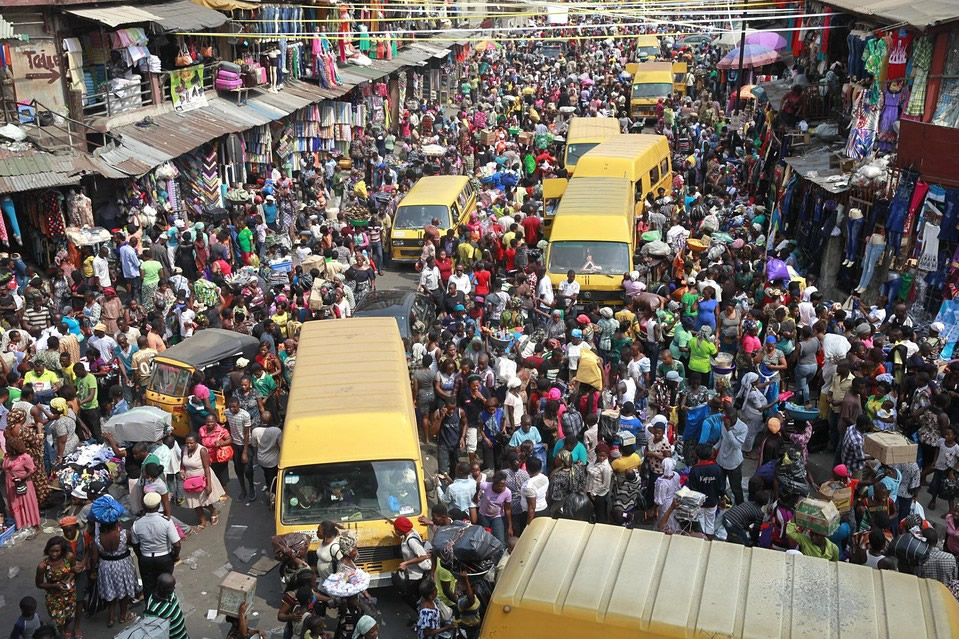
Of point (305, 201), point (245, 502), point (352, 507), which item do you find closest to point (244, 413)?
point (245, 502)

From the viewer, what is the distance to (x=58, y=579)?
346 inches

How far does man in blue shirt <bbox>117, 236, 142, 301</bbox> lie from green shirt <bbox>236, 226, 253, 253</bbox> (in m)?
2.54

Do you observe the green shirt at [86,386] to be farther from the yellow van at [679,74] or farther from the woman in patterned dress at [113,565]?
the yellow van at [679,74]

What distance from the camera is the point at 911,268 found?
615 inches

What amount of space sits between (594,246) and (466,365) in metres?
5.22

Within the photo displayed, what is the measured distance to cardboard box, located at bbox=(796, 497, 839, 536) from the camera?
8406 millimetres

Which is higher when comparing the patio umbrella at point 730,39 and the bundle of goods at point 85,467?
the patio umbrella at point 730,39

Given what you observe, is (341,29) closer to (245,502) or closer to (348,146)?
(348,146)

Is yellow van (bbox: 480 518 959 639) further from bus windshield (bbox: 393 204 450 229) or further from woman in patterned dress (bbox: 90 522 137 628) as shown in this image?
bus windshield (bbox: 393 204 450 229)

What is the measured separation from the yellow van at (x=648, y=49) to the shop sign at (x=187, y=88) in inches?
1212

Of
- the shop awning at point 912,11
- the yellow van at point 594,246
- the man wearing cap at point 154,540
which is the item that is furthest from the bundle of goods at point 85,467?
the shop awning at point 912,11

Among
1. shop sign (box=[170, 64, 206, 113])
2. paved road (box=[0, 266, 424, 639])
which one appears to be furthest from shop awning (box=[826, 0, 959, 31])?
shop sign (box=[170, 64, 206, 113])

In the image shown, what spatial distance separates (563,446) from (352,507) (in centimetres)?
242

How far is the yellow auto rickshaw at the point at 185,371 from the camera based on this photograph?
40.9 feet
